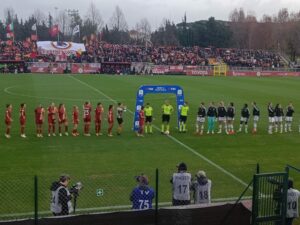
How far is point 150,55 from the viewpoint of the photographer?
279ft

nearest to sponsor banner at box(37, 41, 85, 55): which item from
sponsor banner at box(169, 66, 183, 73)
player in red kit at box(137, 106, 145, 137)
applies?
sponsor banner at box(169, 66, 183, 73)

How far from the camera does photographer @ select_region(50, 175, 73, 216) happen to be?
1049cm

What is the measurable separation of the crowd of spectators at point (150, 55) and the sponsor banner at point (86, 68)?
3.57 metres

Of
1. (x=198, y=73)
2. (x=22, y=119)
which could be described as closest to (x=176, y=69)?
(x=198, y=73)

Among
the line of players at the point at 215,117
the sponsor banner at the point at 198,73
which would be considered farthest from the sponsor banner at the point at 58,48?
the line of players at the point at 215,117

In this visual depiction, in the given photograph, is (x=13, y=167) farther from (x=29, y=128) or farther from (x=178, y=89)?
(x=178, y=89)

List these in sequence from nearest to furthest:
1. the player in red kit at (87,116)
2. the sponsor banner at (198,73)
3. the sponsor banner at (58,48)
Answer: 1. the player in red kit at (87,116)
2. the sponsor banner at (198,73)
3. the sponsor banner at (58,48)

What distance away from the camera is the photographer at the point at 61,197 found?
A: 34.4ft

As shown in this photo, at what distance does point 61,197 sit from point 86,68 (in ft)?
206

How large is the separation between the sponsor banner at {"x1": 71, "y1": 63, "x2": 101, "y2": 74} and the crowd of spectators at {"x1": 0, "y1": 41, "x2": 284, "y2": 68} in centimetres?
357

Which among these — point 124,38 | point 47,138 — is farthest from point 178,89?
point 124,38

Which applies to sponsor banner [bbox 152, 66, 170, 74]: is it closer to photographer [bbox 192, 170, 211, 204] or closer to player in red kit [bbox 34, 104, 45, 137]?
player in red kit [bbox 34, 104, 45, 137]

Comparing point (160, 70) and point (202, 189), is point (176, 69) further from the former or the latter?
point (202, 189)

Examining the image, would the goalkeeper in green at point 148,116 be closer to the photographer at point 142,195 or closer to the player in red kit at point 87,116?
the player in red kit at point 87,116
